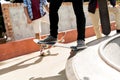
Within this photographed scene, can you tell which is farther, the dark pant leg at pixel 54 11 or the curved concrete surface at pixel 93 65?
the dark pant leg at pixel 54 11

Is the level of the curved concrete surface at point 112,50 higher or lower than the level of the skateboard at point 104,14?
lower

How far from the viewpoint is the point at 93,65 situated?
4.18 metres

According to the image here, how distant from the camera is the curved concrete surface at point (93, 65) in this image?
3.68m

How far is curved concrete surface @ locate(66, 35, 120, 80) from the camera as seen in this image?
12.1 feet

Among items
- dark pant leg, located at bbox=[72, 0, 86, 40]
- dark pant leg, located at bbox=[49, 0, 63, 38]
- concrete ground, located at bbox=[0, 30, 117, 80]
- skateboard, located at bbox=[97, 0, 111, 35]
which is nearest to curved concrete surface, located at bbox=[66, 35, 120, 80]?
dark pant leg, located at bbox=[72, 0, 86, 40]

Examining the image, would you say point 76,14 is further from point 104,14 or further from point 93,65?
point 104,14

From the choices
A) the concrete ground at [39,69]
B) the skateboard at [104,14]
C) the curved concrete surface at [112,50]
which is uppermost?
the skateboard at [104,14]

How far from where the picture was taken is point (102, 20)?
23.0 ft

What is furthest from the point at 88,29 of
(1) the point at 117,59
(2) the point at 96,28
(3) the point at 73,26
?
(1) the point at 117,59

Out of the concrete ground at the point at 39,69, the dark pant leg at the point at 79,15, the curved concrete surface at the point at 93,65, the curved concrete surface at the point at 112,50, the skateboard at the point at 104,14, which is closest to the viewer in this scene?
the curved concrete surface at the point at 93,65

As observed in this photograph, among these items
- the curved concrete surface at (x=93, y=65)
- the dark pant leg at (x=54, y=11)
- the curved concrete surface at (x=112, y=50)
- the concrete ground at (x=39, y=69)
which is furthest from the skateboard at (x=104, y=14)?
the dark pant leg at (x=54, y=11)

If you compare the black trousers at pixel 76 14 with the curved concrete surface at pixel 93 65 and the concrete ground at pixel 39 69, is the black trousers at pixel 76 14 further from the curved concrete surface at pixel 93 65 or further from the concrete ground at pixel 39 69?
the concrete ground at pixel 39 69

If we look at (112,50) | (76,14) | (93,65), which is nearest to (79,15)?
(76,14)

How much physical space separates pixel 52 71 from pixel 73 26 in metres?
8.07
